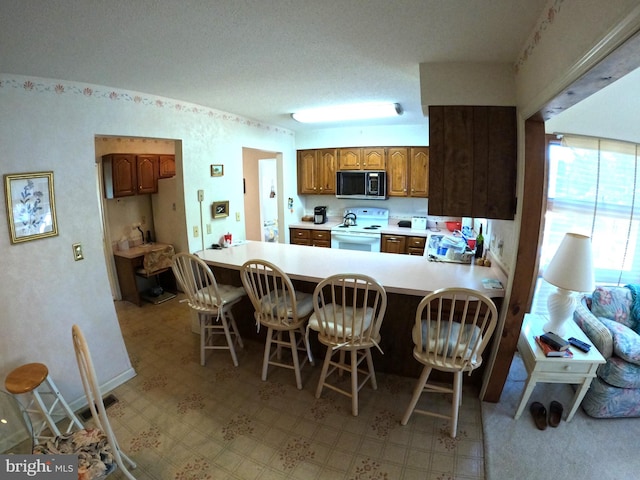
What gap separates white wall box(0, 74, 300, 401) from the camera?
196 centimetres

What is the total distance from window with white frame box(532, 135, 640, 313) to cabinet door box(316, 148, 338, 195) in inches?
118

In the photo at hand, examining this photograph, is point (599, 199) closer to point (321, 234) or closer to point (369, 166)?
point (369, 166)

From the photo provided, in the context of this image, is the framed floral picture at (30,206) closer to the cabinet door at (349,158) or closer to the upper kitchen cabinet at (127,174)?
the upper kitchen cabinet at (127,174)

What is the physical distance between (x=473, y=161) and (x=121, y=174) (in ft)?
12.7

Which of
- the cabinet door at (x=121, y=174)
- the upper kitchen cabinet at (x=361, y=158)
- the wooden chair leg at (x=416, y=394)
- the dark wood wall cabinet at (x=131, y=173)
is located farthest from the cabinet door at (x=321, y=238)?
the wooden chair leg at (x=416, y=394)

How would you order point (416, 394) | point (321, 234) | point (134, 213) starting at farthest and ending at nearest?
1. point (321, 234)
2. point (134, 213)
3. point (416, 394)

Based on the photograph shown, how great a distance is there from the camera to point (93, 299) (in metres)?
2.41

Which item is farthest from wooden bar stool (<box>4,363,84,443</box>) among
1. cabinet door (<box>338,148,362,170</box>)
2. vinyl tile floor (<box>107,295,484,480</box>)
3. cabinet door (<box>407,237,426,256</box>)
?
cabinet door (<box>338,148,362,170</box>)

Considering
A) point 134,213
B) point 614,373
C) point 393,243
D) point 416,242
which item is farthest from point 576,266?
point 134,213

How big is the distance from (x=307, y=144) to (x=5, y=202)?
3894 millimetres

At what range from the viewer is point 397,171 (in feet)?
15.6

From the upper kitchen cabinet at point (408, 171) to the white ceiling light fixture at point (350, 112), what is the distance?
130 centimetres

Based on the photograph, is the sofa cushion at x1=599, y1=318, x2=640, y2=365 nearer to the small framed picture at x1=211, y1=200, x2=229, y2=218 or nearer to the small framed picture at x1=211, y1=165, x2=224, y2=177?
the small framed picture at x1=211, y1=200, x2=229, y2=218

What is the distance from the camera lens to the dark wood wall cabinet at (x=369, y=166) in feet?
15.2
